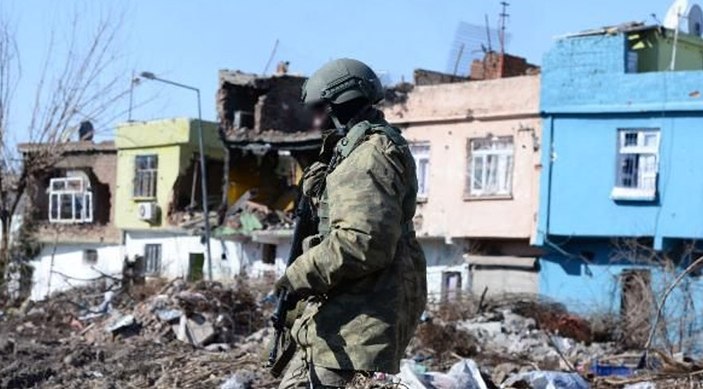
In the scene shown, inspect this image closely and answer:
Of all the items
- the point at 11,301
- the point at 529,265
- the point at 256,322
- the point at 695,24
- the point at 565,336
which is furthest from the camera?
the point at 695,24

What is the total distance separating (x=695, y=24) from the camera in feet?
91.2

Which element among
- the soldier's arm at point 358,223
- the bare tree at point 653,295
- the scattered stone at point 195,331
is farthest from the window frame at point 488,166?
the soldier's arm at point 358,223

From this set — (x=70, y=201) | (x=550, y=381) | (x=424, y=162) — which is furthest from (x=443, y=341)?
(x=70, y=201)

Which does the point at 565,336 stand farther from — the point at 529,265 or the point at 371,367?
the point at 371,367

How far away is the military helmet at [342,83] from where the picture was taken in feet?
15.1

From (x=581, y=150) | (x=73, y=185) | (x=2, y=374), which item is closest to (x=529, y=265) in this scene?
(x=581, y=150)

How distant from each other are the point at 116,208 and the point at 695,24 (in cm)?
1910

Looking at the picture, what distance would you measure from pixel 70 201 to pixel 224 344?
87.0 feet

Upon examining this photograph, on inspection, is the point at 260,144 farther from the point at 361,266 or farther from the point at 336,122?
the point at 361,266

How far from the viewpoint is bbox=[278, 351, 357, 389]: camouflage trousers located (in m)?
4.53

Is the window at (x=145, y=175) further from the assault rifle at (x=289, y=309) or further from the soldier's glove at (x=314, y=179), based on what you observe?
the soldier's glove at (x=314, y=179)

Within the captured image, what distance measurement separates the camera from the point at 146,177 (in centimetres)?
3709

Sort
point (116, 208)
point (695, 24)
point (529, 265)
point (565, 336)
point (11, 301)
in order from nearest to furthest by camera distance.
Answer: point (565, 336) < point (11, 301) < point (529, 265) < point (695, 24) < point (116, 208)

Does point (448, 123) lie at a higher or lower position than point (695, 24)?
lower
